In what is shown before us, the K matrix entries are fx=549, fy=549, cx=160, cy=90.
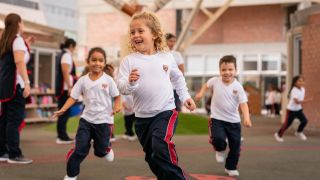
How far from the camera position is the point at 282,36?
105 feet

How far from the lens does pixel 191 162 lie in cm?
727

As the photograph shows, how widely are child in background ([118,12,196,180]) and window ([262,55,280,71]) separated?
27.5 meters

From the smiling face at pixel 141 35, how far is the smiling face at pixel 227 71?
2.16m

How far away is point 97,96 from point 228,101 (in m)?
1.54

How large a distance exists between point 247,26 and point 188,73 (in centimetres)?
459

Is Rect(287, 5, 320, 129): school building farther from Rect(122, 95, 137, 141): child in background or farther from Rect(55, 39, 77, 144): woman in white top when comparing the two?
Rect(55, 39, 77, 144): woman in white top

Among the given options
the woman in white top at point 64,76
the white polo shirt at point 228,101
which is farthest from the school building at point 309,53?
the white polo shirt at point 228,101

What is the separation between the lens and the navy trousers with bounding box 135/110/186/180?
13.8ft

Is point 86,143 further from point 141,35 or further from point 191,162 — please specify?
point 191,162

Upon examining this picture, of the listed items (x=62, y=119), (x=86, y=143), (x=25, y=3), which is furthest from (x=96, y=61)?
(x=25, y=3)

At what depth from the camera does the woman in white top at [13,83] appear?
666cm

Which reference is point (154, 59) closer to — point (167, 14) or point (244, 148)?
point (244, 148)

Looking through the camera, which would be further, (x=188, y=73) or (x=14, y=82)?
(x=188, y=73)

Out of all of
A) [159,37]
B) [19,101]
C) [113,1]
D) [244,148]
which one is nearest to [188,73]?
[113,1]
